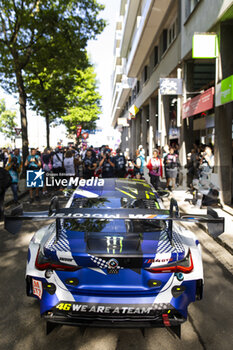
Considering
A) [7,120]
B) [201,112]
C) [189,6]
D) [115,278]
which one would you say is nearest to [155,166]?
[201,112]

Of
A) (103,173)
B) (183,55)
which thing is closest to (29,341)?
(103,173)

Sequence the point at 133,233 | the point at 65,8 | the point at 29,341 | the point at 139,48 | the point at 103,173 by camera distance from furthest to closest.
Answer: the point at 139,48, the point at 65,8, the point at 103,173, the point at 133,233, the point at 29,341

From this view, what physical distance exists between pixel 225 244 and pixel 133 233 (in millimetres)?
3296

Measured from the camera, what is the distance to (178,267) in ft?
8.89

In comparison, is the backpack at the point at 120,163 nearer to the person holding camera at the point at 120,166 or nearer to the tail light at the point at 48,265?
the person holding camera at the point at 120,166

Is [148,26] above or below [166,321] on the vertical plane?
above

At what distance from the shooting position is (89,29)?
60.6 feet

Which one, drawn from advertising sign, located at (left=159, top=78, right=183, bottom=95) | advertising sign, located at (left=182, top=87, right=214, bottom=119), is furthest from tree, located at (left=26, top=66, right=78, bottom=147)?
advertising sign, located at (left=182, top=87, right=214, bottom=119)

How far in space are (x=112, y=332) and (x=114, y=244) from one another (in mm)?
940

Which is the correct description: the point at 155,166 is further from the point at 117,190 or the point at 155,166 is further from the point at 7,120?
the point at 7,120

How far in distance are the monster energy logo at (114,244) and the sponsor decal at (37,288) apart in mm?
722

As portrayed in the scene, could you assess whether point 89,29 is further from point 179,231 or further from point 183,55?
point 179,231

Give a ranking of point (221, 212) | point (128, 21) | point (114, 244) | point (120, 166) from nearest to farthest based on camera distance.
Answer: point (114, 244), point (221, 212), point (120, 166), point (128, 21)

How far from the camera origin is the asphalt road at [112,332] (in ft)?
9.16
